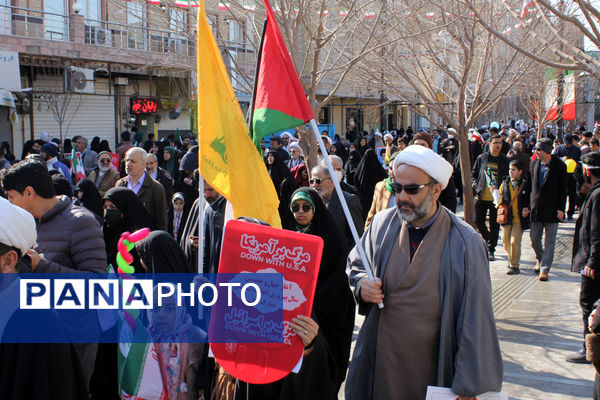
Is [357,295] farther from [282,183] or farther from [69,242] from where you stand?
[282,183]

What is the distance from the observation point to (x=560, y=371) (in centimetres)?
571

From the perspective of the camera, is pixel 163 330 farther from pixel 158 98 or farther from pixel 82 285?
pixel 158 98

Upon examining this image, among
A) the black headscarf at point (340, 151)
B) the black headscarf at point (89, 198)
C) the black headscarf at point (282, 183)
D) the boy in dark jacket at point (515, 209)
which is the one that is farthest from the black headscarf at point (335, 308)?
the black headscarf at point (340, 151)

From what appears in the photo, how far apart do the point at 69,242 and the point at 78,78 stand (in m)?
18.6

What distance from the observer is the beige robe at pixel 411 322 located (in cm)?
323

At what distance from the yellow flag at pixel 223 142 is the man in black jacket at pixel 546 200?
5.87 m

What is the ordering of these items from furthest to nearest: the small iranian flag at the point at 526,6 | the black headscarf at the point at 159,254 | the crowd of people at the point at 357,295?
the small iranian flag at the point at 526,6
the black headscarf at the point at 159,254
the crowd of people at the point at 357,295

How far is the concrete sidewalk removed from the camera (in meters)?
5.41

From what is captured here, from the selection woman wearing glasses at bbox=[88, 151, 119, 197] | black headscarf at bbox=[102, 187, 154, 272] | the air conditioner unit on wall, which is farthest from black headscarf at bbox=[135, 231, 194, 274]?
the air conditioner unit on wall

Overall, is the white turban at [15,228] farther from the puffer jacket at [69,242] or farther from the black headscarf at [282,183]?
the black headscarf at [282,183]

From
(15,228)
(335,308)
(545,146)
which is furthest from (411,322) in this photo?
(545,146)

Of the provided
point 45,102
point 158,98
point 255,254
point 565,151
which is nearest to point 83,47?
point 45,102

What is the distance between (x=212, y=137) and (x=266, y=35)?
74cm

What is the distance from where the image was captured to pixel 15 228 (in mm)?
2568
